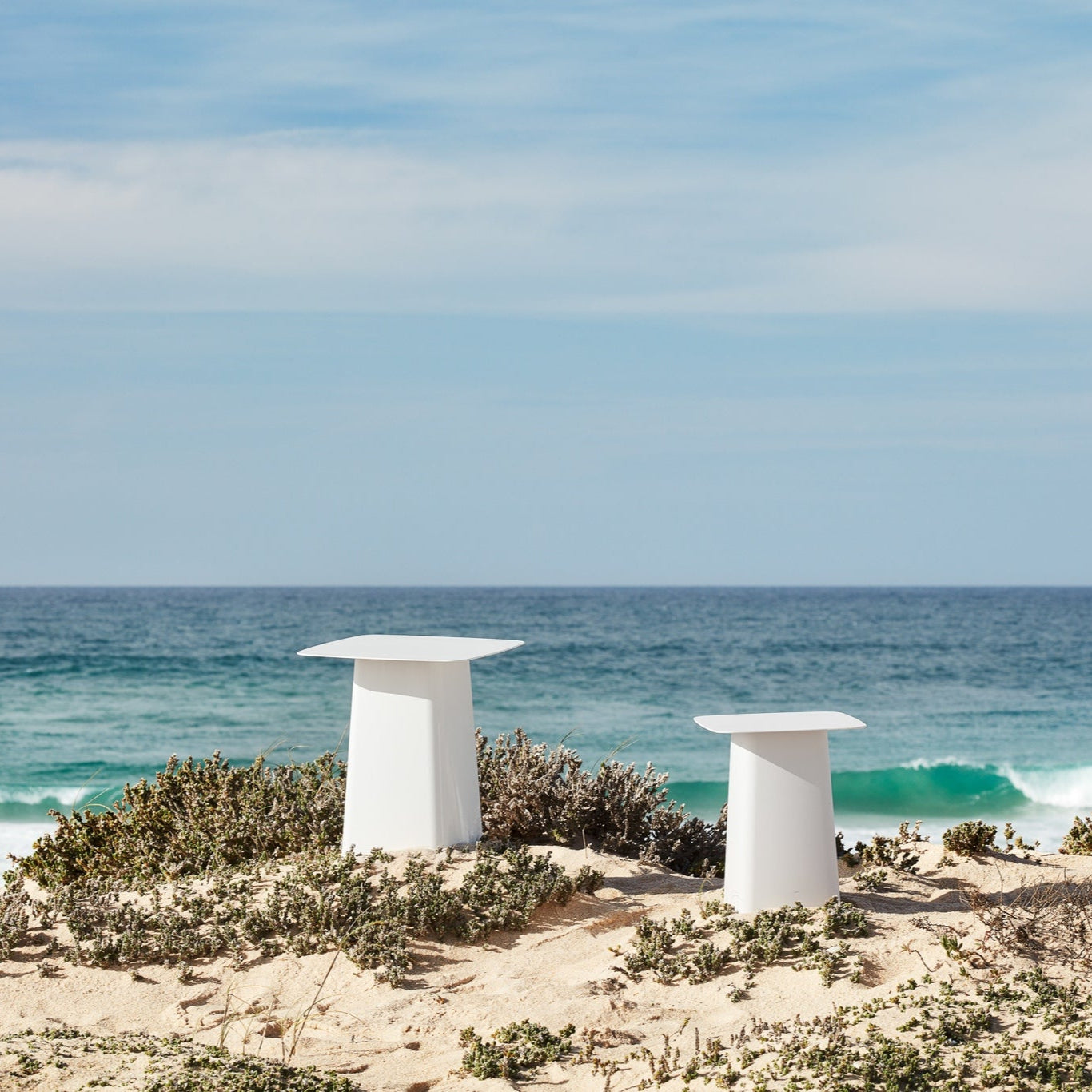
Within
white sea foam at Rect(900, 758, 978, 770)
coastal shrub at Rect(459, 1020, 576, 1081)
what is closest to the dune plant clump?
coastal shrub at Rect(459, 1020, 576, 1081)

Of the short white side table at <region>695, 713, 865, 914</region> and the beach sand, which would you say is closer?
the beach sand

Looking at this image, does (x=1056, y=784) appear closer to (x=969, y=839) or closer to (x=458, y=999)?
(x=969, y=839)

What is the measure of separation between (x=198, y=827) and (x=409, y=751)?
80.6 inches

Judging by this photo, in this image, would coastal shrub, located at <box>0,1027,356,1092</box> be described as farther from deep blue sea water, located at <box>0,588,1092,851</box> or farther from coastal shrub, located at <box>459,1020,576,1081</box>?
deep blue sea water, located at <box>0,588,1092,851</box>

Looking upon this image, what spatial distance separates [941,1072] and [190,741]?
19.7 metres

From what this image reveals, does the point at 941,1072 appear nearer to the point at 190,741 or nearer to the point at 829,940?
the point at 829,940

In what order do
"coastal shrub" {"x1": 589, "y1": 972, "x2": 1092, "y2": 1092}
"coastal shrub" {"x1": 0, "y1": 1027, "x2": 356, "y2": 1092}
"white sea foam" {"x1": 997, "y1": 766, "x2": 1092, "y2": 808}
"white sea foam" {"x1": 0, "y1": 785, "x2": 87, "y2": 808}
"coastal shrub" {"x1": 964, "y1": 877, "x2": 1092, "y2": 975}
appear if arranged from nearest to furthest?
"coastal shrub" {"x1": 589, "y1": 972, "x2": 1092, "y2": 1092}, "coastal shrub" {"x1": 0, "y1": 1027, "x2": 356, "y2": 1092}, "coastal shrub" {"x1": 964, "y1": 877, "x2": 1092, "y2": 975}, "white sea foam" {"x1": 0, "y1": 785, "x2": 87, "y2": 808}, "white sea foam" {"x1": 997, "y1": 766, "x2": 1092, "y2": 808}

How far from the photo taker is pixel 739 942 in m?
6.12

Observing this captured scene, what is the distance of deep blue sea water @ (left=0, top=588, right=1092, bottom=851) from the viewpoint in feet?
60.9

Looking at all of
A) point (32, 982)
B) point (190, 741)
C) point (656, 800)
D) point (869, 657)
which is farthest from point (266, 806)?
point (869, 657)

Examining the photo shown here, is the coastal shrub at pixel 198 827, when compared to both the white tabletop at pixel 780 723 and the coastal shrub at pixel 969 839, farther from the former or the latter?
the coastal shrub at pixel 969 839

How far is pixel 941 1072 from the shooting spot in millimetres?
4797

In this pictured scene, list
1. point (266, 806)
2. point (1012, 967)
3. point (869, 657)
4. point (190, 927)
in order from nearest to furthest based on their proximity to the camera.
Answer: point (1012, 967), point (190, 927), point (266, 806), point (869, 657)

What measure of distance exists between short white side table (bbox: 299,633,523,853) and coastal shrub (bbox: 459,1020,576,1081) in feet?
6.84
